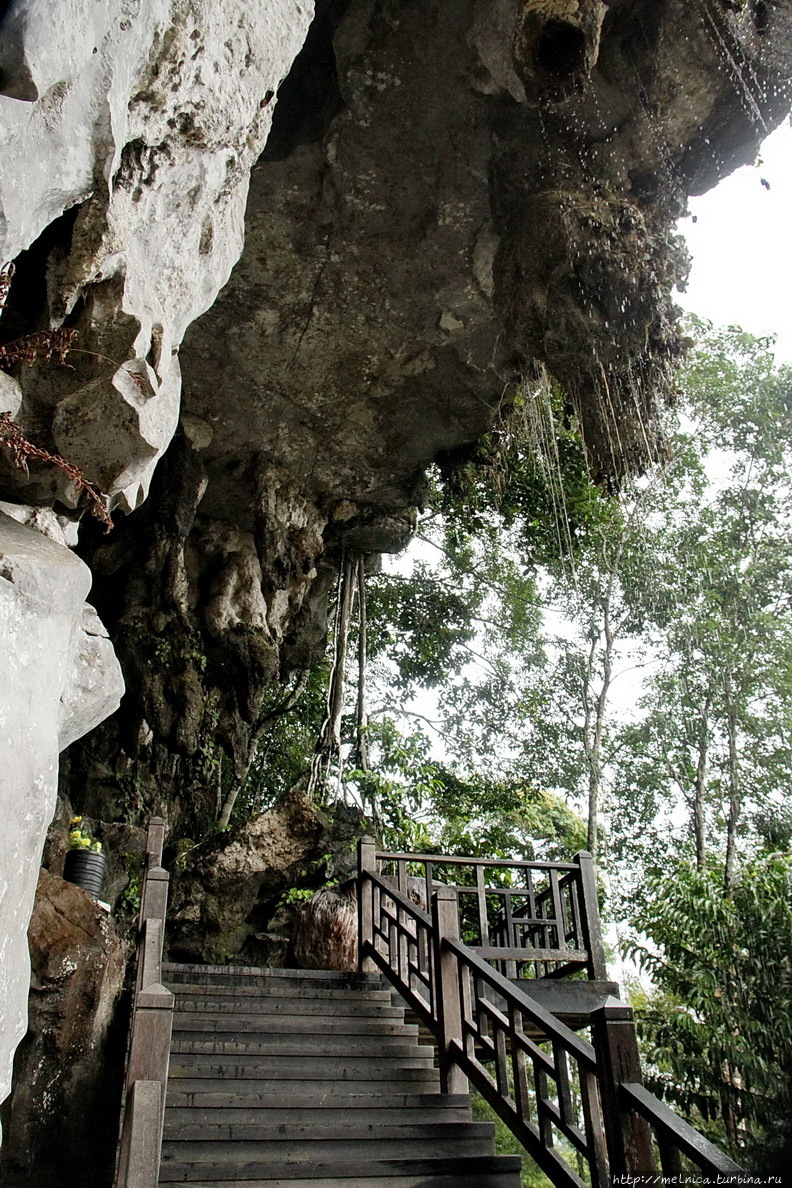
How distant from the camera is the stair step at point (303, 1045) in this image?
16.5 ft

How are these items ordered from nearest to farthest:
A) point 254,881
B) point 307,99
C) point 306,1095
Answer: point 306,1095 → point 307,99 → point 254,881

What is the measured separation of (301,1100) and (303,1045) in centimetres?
61

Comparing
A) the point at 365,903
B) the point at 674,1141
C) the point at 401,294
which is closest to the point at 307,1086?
the point at 365,903

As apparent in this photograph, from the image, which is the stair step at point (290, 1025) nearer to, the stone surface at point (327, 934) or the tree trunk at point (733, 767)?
the stone surface at point (327, 934)

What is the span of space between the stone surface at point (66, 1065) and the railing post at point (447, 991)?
2.09 metres

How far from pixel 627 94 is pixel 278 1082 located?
8.26m

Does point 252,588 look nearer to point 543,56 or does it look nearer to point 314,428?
point 314,428

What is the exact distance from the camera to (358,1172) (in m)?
3.94

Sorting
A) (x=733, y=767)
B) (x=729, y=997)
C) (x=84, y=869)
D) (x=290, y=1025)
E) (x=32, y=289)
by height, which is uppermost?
(x=733, y=767)

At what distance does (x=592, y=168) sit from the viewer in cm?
738

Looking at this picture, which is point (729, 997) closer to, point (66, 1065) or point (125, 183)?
point (66, 1065)

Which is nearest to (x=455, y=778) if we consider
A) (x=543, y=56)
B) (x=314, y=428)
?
(x=314, y=428)

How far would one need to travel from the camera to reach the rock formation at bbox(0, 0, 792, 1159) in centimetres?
323

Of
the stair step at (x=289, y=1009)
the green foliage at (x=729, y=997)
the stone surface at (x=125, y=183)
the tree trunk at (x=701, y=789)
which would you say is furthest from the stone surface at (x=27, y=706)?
the tree trunk at (x=701, y=789)
